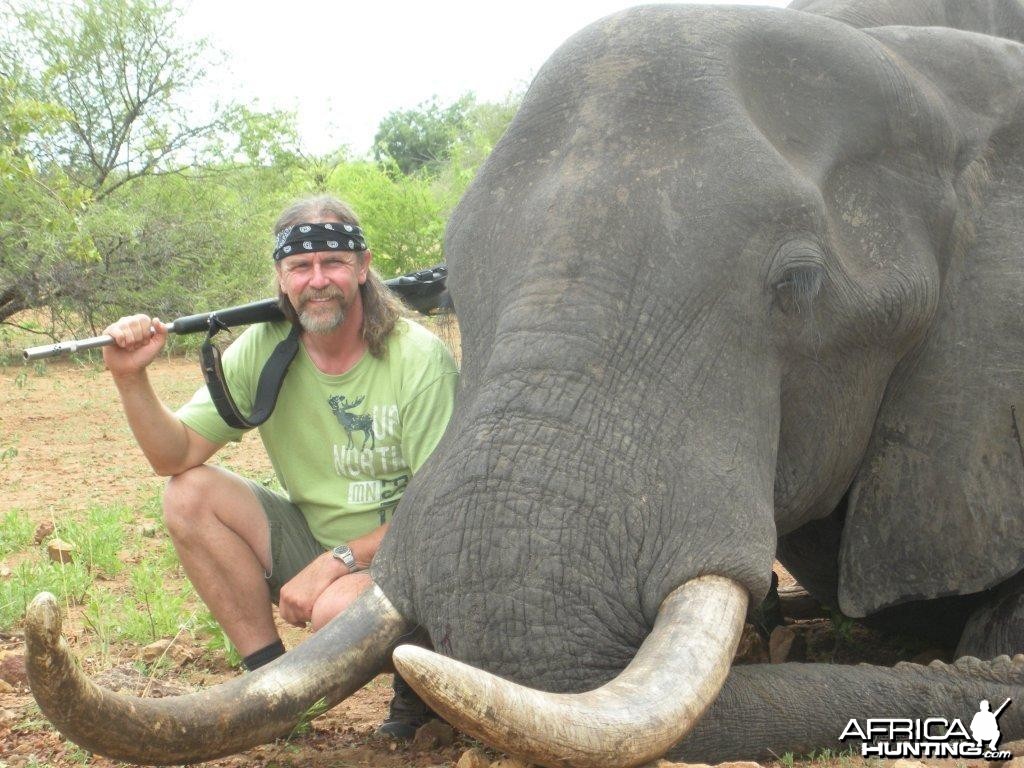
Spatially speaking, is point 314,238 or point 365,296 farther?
point 365,296

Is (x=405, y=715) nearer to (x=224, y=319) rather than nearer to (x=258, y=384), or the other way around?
(x=258, y=384)

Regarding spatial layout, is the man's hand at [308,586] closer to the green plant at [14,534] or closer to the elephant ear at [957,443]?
the elephant ear at [957,443]

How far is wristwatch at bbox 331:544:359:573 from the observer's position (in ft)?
14.2

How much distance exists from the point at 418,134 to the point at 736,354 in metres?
58.3

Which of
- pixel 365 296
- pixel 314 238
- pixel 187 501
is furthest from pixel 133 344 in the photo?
pixel 365 296

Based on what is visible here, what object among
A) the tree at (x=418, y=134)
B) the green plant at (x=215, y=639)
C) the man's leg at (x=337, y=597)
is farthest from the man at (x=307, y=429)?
the tree at (x=418, y=134)

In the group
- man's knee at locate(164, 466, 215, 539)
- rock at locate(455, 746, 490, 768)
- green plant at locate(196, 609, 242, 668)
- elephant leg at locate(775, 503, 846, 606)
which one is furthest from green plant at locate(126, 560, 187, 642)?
rock at locate(455, 746, 490, 768)

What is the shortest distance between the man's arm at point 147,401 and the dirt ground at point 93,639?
0.74 m

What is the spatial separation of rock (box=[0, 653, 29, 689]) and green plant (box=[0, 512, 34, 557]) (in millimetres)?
2430

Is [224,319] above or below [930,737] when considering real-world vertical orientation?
above

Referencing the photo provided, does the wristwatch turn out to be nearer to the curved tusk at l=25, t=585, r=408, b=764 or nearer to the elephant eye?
the curved tusk at l=25, t=585, r=408, b=764

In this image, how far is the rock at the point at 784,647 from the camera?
4.58m

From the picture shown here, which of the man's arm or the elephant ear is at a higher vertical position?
the man's arm

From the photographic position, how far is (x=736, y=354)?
3.27m
